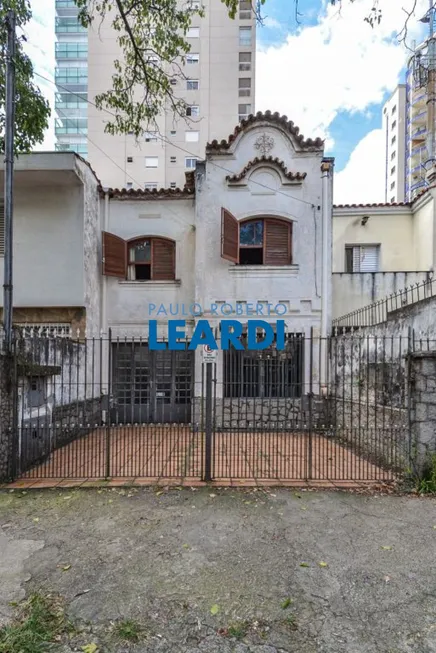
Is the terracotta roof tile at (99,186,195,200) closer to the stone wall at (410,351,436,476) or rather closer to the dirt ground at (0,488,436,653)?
the stone wall at (410,351,436,476)

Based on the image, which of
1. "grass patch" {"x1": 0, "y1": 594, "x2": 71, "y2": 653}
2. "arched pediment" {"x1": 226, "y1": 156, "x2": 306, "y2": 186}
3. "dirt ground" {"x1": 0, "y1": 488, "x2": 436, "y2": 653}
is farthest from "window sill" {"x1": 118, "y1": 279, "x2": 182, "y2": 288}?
"grass patch" {"x1": 0, "y1": 594, "x2": 71, "y2": 653}

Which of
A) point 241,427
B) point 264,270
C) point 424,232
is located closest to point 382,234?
point 424,232

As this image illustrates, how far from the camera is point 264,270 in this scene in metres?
10.0

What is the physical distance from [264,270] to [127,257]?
4.09 meters

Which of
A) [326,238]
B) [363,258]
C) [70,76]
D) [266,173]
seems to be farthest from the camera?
[70,76]

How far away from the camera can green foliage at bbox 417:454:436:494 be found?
514 centimetres

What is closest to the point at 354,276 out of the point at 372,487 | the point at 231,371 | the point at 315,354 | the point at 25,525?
the point at 315,354

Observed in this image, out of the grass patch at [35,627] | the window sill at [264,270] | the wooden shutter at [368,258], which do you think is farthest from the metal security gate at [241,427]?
the wooden shutter at [368,258]

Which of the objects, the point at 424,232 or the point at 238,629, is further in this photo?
the point at 424,232

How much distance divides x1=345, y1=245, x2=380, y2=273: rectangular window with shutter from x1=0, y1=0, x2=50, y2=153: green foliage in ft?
30.6

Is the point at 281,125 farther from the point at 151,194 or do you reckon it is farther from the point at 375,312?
the point at 375,312

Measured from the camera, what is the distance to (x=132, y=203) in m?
10.6

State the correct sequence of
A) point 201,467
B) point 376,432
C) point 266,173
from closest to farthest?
point 201,467 → point 376,432 → point 266,173

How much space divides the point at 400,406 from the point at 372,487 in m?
1.43
